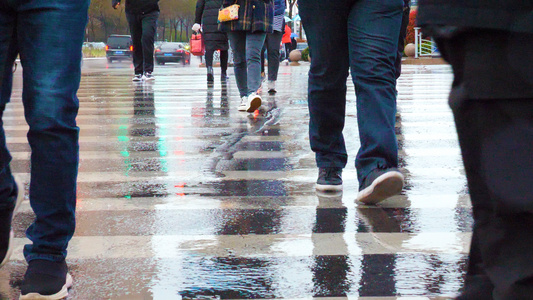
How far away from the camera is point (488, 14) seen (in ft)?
5.75

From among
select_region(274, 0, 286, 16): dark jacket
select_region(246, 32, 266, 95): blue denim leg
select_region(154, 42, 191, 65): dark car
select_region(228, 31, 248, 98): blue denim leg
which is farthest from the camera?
select_region(154, 42, 191, 65): dark car

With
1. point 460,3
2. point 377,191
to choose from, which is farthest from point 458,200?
point 460,3

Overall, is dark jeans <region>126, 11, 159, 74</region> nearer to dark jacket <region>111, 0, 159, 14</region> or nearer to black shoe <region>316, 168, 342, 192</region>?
dark jacket <region>111, 0, 159, 14</region>

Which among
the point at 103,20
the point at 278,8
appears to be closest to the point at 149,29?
the point at 278,8

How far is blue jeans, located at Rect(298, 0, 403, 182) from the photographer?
4.02 m

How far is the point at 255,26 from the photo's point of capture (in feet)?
27.6

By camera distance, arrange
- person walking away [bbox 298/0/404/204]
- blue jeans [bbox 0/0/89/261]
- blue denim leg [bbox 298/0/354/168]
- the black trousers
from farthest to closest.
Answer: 1. blue denim leg [bbox 298/0/354/168]
2. person walking away [bbox 298/0/404/204]
3. blue jeans [bbox 0/0/89/261]
4. the black trousers

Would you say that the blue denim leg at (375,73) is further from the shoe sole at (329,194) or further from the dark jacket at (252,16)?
the dark jacket at (252,16)

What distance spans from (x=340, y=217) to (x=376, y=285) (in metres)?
1.09

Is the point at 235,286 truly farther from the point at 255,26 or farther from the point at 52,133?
the point at 255,26

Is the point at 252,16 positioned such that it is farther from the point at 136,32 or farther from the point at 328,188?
the point at 136,32

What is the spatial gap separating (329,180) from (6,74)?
86.0 inches

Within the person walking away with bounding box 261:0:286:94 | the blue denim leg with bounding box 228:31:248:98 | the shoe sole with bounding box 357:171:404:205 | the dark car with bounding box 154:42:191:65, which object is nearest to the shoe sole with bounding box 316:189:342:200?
the shoe sole with bounding box 357:171:404:205

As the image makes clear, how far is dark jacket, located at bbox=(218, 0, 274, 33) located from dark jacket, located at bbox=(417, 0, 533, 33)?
21.8 ft
